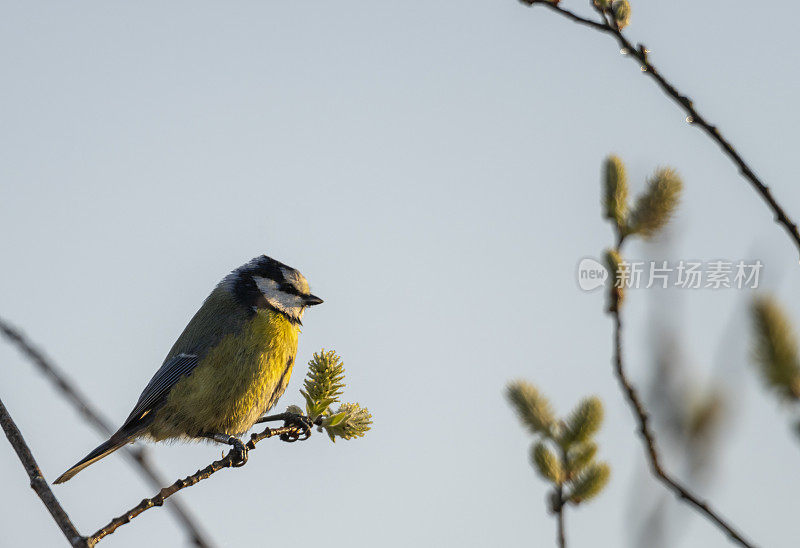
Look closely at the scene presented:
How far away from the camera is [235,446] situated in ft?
14.3

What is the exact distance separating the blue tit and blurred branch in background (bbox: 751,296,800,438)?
426cm

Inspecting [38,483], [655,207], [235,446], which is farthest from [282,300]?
[655,207]

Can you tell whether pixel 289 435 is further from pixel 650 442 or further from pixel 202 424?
pixel 650 442

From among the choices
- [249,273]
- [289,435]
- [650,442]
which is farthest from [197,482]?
[249,273]

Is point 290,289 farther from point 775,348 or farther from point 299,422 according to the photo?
point 775,348

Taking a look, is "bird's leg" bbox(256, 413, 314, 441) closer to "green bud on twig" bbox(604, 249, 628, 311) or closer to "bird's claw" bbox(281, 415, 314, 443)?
"bird's claw" bbox(281, 415, 314, 443)

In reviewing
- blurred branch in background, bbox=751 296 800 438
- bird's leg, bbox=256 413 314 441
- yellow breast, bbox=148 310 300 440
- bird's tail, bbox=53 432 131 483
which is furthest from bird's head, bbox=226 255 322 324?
blurred branch in background, bbox=751 296 800 438

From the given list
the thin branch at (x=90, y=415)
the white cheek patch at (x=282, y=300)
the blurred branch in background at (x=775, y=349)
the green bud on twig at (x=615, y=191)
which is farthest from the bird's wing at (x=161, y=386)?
the blurred branch in background at (x=775, y=349)

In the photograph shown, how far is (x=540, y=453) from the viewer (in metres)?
1.56

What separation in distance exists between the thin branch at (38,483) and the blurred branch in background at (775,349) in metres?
1.53

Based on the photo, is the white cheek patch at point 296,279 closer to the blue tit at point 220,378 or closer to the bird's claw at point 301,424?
the blue tit at point 220,378

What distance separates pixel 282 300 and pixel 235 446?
5.26 ft

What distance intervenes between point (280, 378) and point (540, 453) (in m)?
4.00

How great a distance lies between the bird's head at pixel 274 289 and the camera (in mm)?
5719
